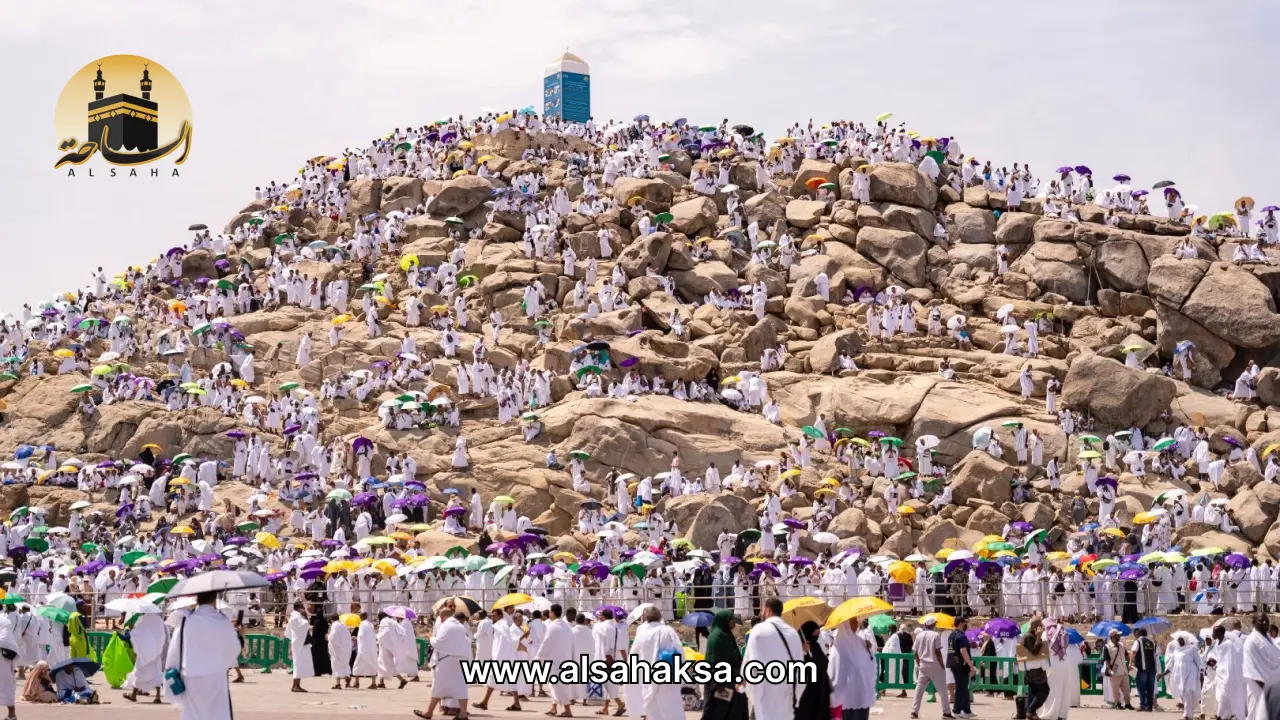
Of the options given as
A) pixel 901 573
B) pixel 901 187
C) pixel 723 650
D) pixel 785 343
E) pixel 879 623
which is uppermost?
pixel 901 187

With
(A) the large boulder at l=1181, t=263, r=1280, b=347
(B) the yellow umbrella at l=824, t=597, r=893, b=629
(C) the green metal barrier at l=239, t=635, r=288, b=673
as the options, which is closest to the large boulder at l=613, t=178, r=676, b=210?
(A) the large boulder at l=1181, t=263, r=1280, b=347

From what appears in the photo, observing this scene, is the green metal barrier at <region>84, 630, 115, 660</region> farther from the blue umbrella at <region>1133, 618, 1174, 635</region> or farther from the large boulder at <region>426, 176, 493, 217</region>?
the large boulder at <region>426, 176, 493, 217</region>

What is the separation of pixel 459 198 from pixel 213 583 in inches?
1525

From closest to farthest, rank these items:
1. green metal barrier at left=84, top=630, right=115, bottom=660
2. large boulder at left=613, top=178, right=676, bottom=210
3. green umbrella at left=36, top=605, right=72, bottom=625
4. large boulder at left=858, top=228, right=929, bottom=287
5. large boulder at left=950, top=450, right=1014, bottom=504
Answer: green umbrella at left=36, top=605, right=72, bottom=625
green metal barrier at left=84, top=630, right=115, bottom=660
large boulder at left=950, top=450, right=1014, bottom=504
large boulder at left=858, top=228, right=929, bottom=287
large boulder at left=613, top=178, right=676, bottom=210

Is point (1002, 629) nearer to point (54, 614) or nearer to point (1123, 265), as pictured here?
point (54, 614)

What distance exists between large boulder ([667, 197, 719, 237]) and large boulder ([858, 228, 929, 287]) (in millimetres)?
4888

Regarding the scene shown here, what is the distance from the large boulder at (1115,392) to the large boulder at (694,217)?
13561 mm

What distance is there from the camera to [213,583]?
1317 cm

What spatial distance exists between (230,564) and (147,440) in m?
9.98

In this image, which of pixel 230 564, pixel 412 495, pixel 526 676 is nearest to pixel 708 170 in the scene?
pixel 412 495

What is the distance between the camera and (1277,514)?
1425 inches

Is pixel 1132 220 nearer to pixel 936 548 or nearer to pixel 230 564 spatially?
pixel 936 548

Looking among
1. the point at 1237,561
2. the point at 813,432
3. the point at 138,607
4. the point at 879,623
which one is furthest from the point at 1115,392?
the point at 138,607

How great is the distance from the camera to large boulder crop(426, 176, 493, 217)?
5116 centimetres
